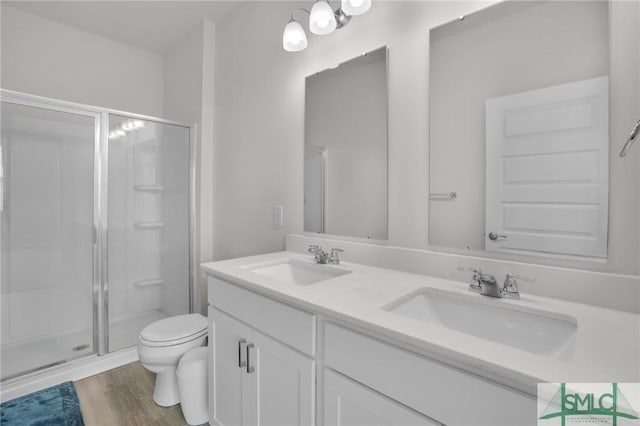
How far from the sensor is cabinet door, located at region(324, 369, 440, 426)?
72cm

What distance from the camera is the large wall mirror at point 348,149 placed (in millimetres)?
1431

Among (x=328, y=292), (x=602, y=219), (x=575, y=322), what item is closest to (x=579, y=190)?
(x=602, y=219)

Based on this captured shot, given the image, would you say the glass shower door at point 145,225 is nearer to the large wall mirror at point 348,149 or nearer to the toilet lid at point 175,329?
the toilet lid at point 175,329

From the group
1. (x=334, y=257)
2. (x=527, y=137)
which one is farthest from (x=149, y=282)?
(x=527, y=137)

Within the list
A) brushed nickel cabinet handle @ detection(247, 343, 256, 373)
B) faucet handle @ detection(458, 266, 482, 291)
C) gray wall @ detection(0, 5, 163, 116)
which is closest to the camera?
faucet handle @ detection(458, 266, 482, 291)

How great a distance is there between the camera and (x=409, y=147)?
132 centimetres

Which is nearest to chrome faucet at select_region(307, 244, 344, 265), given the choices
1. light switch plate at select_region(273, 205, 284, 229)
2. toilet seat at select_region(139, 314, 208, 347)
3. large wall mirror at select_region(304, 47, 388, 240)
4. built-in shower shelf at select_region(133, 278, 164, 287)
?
large wall mirror at select_region(304, 47, 388, 240)

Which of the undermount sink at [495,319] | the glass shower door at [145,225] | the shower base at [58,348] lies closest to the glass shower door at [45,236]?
the shower base at [58,348]

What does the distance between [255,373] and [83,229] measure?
1.75 metres

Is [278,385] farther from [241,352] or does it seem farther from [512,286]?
[512,286]

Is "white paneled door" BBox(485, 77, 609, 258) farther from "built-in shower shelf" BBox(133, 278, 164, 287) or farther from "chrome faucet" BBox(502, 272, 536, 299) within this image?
"built-in shower shelf" BBox(133, 278, 164, 287)

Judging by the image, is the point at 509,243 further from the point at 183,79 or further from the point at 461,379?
the point at 183,79

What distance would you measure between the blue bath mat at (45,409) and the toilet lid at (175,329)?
1.65 ft

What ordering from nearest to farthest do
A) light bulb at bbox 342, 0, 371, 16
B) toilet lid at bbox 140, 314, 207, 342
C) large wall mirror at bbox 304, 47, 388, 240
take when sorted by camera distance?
light bulb at bbox 342, 0, 371, 16 → large wall mirror at bbox 304, 47, 388, 240 → toilet lid at bbox 140, 314, 207, 342
